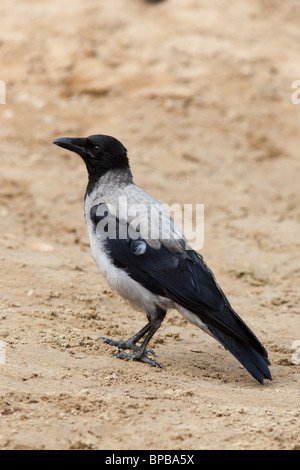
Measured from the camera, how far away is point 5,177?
9.48 meters

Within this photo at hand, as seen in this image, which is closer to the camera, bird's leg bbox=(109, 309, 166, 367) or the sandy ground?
the sandy ground

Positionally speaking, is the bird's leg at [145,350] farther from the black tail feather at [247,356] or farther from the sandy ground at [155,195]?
the black tail feather at [247,356]

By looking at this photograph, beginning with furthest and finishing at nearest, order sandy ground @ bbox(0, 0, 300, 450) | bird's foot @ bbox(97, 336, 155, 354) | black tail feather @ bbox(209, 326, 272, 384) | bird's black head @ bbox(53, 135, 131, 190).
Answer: bird's black head @ bbox(53, 135, 131, 190) → bird's foot @ bbox(97, 336, 155, 354) → black tail feather @ bbox(209, 326, 272, 384) → sandy ground @ bbox(0, 0, 300, 450)

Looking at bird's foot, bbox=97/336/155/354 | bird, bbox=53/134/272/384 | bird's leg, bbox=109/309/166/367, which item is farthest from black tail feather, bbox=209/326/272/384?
bird's foot, bbox=97/336/155/354

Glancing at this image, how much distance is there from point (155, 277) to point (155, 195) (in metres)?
4.60

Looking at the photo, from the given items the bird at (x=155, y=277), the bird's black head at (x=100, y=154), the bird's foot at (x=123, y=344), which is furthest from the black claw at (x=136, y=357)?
the bird's black head at (x=100, y=154)

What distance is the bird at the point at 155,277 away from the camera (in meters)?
4.92

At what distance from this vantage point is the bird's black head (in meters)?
5.64

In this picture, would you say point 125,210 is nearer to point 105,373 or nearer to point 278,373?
point 105,373

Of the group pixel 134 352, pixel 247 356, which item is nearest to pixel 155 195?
pixel 134 352

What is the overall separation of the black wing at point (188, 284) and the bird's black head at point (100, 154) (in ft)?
2.23

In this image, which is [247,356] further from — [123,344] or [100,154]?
[100,154]

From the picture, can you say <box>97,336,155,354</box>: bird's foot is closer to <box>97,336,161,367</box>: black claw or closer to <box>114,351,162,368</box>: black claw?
<box>97,336,161,367</box>: black claw

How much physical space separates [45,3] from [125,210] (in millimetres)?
9284
